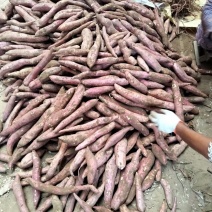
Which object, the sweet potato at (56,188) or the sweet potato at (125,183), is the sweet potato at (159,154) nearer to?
the sweet potato at (125,183)

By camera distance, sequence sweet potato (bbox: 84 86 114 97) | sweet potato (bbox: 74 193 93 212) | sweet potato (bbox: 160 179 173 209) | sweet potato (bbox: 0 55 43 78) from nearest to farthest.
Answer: sweet potato (bbox: 74 193 93 212)
sweet potato (bbox: 160 179 173 209)
sweet potato (bbox: 84 86 114 97)
sweet potato (bbox: 0 55 43 78)

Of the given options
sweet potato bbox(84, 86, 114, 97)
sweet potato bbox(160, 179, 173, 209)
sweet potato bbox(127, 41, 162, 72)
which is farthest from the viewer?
sweet potato bbox(127, 41, 162, 72)

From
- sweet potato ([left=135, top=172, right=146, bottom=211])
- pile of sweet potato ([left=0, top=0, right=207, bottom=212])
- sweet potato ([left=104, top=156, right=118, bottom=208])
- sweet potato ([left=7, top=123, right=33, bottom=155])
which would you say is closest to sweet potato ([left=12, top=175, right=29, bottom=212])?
pile of sweet potato ([left=0, top=0, right=207, bottom=212])

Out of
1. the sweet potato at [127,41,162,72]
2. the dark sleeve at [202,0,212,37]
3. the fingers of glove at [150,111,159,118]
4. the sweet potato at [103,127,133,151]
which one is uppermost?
the dark sleeve at [202,0,212,37]

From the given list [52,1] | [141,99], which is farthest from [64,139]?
[52,1]

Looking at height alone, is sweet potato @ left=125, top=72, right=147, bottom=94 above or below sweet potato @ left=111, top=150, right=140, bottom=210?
above

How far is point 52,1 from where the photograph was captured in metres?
3.86

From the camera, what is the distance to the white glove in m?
2.57

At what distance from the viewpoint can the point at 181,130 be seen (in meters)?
2.44

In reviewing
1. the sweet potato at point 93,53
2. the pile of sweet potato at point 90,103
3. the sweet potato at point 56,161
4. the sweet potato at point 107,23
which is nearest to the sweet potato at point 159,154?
the pile of sweet potato at point 90,103

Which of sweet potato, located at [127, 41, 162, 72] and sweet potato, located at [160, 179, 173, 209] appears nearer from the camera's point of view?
sweet potato, located at [160, 179, 173, 209]

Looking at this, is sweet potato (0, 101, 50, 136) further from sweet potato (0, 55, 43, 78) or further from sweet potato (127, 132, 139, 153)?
sweet potato (127, 132, 139, 153)

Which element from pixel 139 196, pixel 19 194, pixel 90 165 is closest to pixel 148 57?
pixel 90 165

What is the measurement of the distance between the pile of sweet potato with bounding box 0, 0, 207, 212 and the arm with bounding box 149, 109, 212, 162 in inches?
3.3
